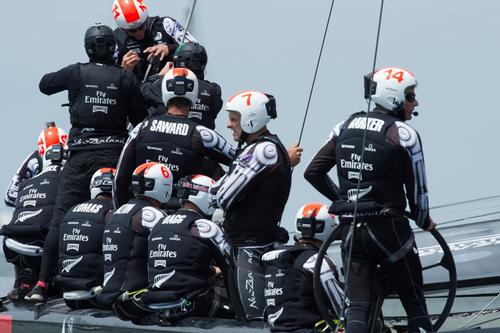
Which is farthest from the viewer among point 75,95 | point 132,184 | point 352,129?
point 75,95

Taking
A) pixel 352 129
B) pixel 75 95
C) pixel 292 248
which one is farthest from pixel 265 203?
pixel 75 95

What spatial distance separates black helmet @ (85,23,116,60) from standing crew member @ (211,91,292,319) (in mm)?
1677

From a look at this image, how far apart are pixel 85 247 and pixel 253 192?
6.13 feet

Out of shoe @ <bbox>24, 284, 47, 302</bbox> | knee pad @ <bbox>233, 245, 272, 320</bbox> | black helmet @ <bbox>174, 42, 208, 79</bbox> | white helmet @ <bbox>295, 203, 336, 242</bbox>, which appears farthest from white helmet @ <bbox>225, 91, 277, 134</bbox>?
shoe @ <bbox>24, 284, 47, 302</bbox>

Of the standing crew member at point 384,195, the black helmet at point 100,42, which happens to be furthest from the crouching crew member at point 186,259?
the black helmet at point 100,42

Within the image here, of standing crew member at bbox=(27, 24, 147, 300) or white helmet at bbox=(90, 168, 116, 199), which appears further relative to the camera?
standing crew member at bbox=(27, 24, 147, 300)

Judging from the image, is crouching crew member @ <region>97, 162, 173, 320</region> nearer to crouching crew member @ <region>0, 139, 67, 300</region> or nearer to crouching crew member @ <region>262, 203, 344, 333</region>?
crouching crew member @ <region>262, 203, 344, 333</region>

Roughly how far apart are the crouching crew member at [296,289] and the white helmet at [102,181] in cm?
180

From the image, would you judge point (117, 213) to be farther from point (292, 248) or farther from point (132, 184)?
point (292, 248)

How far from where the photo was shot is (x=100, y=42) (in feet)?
32.7

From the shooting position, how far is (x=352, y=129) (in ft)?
25.2

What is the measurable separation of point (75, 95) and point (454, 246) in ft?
9.15

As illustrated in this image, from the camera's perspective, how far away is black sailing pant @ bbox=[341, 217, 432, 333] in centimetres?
763

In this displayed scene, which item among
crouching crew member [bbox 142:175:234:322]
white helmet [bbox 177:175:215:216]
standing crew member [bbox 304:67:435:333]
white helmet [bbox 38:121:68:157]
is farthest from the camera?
white helmet [bbox 38:121:68:157]
